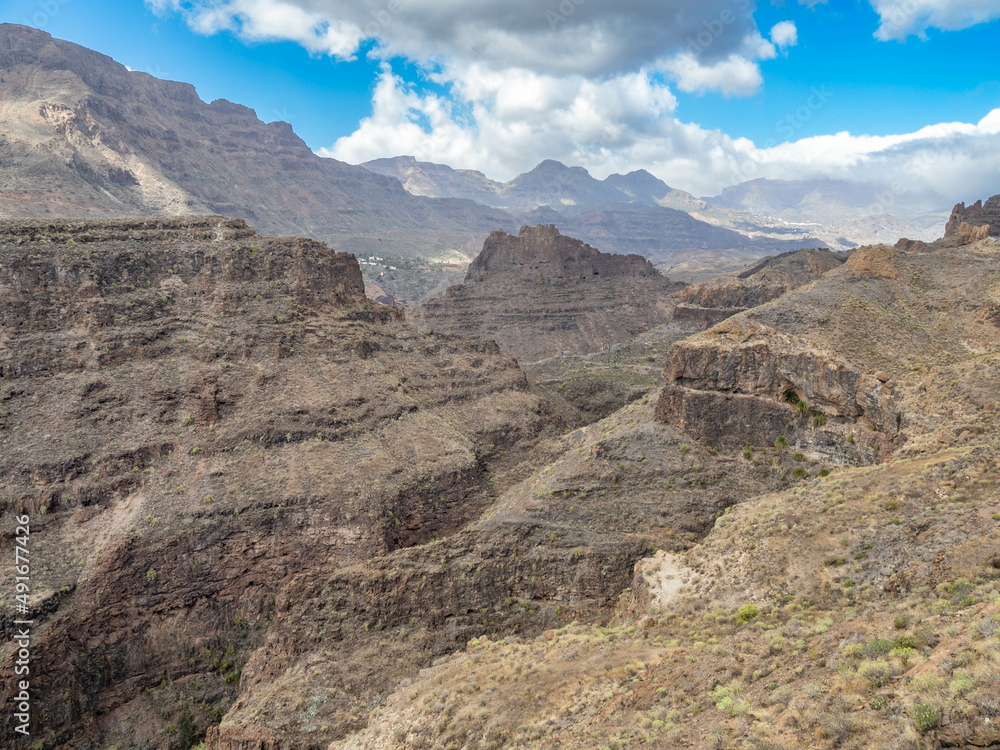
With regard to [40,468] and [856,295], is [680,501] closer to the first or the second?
[856,295]

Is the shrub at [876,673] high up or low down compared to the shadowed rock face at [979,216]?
down

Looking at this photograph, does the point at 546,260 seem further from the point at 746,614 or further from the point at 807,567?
the point at 746,614

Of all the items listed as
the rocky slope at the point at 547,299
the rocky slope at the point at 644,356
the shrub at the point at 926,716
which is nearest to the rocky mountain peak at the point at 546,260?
the rocky slope at the point at 547,299

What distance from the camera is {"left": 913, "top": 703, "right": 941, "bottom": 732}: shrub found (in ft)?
36.0

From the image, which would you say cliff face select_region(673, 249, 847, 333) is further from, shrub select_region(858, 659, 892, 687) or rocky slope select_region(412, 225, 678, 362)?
shrub select_region(858, 659, 892, 687)

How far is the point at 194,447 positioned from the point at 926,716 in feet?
144

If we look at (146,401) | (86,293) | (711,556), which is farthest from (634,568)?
(86,293)

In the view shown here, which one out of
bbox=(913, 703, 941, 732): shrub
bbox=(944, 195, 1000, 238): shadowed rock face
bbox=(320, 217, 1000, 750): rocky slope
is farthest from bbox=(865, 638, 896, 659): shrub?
bbox=(944, 195, 1000, 238): shadowed rock face

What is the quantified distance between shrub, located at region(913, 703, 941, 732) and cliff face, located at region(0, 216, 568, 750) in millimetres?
22137

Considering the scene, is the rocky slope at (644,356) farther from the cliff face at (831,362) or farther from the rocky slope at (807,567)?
the rocky slope at (807,567)

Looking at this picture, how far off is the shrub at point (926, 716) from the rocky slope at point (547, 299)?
339 feet

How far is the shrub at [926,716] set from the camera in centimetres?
1096

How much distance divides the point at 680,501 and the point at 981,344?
22.0m

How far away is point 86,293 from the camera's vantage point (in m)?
46.9
